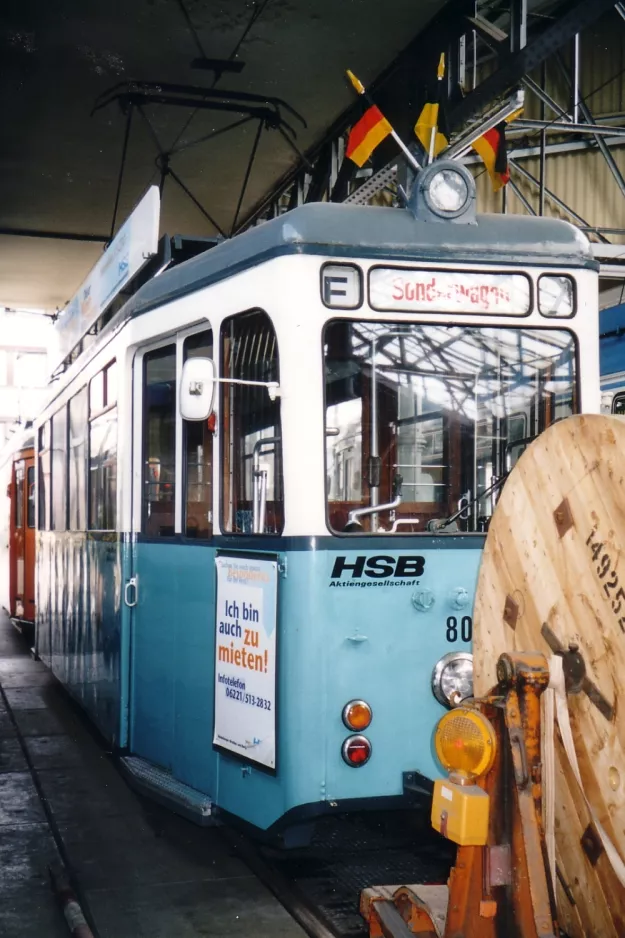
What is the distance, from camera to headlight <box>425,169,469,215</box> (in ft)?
15.5

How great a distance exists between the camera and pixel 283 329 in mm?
4484

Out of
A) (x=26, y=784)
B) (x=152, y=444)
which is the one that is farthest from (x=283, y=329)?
(x=26, y=784)

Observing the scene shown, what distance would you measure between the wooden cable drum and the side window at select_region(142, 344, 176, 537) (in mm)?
2699

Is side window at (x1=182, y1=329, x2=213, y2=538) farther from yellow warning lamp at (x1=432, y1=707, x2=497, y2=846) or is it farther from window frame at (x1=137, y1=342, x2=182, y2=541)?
yellow warning lamp at (x1=432, y1=707, x2=497, y2=846)

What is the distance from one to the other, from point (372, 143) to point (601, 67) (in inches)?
364

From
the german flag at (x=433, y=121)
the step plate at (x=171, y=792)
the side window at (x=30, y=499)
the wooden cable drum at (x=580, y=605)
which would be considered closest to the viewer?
the wooden cable drum at (x=580, y=605)

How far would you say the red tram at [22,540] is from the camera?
47.9ft

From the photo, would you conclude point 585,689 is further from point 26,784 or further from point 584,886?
point 26,784

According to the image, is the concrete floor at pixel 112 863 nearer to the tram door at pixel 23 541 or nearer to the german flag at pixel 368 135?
the german flag at pixel 368 135

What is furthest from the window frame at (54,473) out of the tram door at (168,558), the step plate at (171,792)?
the step plate at (171,792)

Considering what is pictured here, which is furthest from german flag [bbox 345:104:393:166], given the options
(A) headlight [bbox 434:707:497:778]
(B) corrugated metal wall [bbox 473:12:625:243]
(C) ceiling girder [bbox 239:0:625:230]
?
(B) corrugated metal wall [bbox 473:12:625:243]

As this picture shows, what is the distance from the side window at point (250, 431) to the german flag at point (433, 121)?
1929mm

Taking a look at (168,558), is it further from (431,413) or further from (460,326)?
(460,326)

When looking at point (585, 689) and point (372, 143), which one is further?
point (372, 143)
